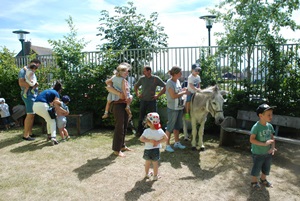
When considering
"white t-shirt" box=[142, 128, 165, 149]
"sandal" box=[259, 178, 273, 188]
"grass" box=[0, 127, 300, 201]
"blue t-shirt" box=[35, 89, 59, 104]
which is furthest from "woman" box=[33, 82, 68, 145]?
"sandal" box=[259, 178, 273, 188]

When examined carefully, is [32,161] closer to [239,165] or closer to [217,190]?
[217,190]

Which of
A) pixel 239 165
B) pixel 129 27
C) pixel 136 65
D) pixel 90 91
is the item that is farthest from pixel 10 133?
pixel 129 27

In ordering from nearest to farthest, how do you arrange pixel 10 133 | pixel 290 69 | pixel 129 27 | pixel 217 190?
1. pixel 217 190
2. pixel 290 69
3. pixel 10 133
4. pixel 129 27

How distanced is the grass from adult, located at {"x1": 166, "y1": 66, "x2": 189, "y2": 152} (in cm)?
53

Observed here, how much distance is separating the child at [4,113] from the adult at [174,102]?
5.83 meters

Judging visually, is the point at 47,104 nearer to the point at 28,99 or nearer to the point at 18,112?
the point at 28,99

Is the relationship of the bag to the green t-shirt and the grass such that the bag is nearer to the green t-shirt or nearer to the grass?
the grass

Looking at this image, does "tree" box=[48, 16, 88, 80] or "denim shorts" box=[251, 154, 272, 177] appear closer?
"denim shorts" box=[251, 154, 272, 177]

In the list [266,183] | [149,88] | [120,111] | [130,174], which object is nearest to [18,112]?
[149,88]

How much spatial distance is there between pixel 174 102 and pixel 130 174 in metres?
1.95

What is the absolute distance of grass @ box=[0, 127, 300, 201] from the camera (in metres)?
3.93

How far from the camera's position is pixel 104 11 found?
13.9 meters

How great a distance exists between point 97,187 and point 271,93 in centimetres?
555

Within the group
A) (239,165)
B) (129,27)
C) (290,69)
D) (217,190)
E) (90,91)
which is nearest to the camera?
(217,190)
